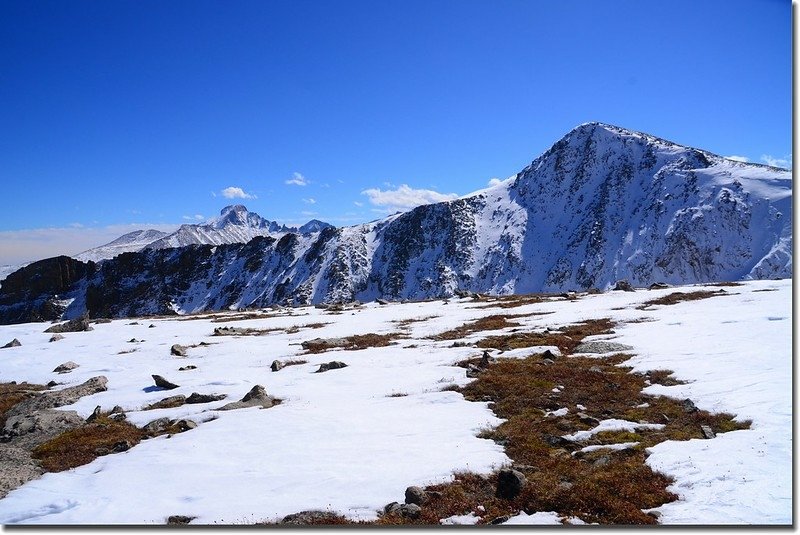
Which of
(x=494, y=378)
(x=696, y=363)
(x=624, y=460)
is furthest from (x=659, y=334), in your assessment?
(x=624, y=460)

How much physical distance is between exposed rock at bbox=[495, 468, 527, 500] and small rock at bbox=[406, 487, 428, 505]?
6.33 feet

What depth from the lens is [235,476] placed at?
13.3m

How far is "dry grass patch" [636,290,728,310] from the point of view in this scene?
46188 millimetres

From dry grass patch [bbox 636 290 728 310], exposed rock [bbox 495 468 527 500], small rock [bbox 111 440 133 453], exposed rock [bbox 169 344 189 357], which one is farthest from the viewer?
dry grass patch [bbox 636 290 728 310]

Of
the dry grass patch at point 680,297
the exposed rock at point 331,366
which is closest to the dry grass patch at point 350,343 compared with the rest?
the exposed rock at point 331,366

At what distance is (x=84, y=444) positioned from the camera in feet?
58.1

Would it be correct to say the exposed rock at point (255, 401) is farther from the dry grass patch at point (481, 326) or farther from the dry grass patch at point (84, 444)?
the dry grass patch at point (481, 326)

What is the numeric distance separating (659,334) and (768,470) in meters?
21.7

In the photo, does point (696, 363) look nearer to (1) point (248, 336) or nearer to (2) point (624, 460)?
(2) point (624, 460)

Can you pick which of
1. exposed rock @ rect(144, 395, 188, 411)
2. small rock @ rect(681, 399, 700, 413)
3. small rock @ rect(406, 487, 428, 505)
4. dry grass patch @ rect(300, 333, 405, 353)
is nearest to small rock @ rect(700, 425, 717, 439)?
small rock @ rect(681, 399, 700, 413)

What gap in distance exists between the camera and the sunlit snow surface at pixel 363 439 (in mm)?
10953

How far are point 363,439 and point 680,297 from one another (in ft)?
151

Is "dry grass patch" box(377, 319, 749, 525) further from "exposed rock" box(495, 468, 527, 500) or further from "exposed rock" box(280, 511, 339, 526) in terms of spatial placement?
"exposed rock" box(280, 511, 339, 526)

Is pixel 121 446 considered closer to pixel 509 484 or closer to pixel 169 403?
pixel 169 403
